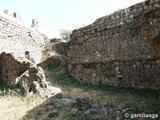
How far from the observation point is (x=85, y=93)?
11.4 meters

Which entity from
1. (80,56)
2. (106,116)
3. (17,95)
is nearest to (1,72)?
(17,95)

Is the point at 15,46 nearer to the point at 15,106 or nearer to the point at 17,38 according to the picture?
the point at 17,38

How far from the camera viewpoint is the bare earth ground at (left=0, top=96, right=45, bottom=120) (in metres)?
8.82

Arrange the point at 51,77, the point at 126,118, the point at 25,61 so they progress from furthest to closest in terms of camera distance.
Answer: the point at 51,77, the point at 25,61, the point at 126,118

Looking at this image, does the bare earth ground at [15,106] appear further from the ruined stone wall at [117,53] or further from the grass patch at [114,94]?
the ruined stone wall at [117,53]

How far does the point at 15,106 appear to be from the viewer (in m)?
9.69

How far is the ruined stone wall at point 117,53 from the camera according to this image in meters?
10.7

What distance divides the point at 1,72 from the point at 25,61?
1777mm

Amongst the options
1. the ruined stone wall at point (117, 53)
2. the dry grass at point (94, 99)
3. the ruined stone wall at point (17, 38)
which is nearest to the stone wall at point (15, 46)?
the ruined stone wall at point (17, 38)

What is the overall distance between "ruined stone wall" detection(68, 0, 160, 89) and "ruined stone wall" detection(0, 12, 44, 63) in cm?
283

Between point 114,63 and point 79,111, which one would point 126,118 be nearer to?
point 79,111

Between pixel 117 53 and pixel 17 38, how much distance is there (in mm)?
5970

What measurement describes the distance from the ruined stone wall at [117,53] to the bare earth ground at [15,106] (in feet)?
11.9

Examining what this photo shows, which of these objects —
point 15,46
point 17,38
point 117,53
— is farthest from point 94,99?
point 17,38
